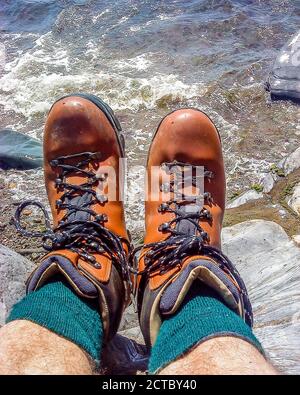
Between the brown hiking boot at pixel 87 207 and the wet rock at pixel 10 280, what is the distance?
197 millimetres

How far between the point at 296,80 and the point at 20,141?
8.72ft

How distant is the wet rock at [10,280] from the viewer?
2.17 meters

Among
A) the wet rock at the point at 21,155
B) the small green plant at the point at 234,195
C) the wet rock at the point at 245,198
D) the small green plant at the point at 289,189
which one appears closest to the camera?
the small green plant at the point at 289,189

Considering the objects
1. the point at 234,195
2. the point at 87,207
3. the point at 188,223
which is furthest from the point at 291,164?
the point at 87,207

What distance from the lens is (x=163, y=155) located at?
2646mm

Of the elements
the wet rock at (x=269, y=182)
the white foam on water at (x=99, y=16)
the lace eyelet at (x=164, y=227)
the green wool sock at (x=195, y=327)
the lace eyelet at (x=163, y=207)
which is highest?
the green wool sock at (x=195, y=327)

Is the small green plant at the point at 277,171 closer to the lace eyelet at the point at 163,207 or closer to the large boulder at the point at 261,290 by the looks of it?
the large boulder at the point at 261,290

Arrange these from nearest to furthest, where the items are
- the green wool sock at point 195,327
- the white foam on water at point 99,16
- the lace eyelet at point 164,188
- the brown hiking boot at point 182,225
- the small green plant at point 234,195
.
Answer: the green wool sock at point 195,327
the brown hiking boot at point 182,225
the lace eyelet at point 164,188
the small green plant at point 234,195
the white foam on water at point 99,16

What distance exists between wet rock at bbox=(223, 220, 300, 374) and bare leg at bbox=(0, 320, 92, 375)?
80cm

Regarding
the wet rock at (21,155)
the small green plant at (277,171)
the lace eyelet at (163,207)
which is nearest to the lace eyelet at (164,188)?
the lace eyelet at (163,207)

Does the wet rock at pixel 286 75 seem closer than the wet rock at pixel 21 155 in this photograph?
→ No

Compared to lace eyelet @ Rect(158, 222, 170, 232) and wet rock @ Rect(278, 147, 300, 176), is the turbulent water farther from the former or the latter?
lace eyelet @ Rect(158, 222, 170, 232)
